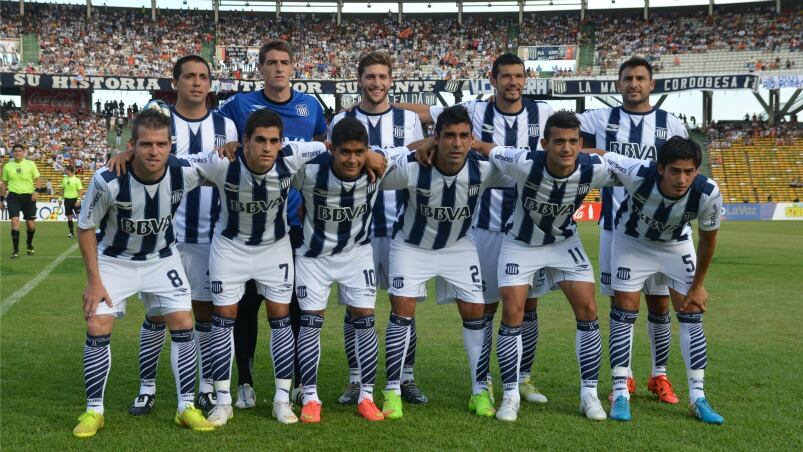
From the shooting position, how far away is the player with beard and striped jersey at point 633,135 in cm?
528

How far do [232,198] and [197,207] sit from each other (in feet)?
1.93

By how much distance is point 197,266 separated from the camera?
199 inches

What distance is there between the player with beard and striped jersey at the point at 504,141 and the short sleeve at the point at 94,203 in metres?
2.44

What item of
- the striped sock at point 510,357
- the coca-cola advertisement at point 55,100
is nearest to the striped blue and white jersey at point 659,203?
the striped sock at point 510,357

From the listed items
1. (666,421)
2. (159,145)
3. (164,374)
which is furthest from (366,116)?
(666,421)

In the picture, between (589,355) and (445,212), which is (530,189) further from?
(589,355)

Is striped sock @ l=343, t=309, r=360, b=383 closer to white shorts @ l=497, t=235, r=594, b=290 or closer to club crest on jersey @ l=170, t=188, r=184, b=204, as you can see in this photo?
white shorts @ l=497, t=235, r=594, b=290

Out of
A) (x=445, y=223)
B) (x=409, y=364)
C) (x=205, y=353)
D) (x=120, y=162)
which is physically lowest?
(x=409, y=364)

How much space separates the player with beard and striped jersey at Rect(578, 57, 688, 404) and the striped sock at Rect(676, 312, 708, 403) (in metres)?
0.34

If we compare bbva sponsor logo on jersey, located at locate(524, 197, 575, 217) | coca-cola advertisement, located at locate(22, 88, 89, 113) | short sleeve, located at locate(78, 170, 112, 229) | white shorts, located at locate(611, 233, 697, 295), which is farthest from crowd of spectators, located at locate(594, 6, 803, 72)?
short sleeve, located at locate(78, 170, 112, 229)

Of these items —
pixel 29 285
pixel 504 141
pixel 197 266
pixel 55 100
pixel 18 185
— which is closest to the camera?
pixel 197 266

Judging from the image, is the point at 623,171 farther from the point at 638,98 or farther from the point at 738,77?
the point at 738,77

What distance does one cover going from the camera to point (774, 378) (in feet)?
18.0

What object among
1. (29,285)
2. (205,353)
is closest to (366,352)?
(205,353)
